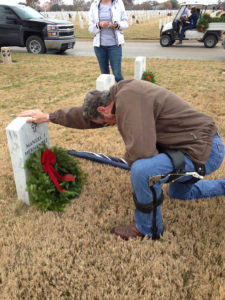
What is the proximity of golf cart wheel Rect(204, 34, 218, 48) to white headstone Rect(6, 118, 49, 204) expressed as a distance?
12146 millimetres

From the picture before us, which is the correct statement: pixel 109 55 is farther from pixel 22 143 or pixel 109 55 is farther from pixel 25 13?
pixel 25 13

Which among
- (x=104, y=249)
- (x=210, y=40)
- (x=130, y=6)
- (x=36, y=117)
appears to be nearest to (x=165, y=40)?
(x=210, y=40)

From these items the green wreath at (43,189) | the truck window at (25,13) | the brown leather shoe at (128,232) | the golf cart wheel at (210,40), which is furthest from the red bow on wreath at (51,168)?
the golf cart wheel at (210,40)

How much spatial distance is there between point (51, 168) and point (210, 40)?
40.9 ft

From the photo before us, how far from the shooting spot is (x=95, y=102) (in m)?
1.93

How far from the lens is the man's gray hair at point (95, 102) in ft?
6.26

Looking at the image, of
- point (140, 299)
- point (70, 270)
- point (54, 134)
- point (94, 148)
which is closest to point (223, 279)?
point (140, 299)

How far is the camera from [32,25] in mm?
10195

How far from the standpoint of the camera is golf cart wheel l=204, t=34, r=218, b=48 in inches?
491

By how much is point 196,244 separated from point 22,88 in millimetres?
5744

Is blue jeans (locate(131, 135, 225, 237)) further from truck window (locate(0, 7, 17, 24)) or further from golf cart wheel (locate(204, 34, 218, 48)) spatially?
golf cart wheel (locate(204, 34, 218, 48))

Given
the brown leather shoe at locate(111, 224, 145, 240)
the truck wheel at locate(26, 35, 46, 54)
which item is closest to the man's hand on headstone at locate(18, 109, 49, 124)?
the brown leather shoe at locate(111, 224, 145, 240)

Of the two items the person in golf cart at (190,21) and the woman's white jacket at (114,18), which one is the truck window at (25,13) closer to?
the person in golf cart at (190,21)

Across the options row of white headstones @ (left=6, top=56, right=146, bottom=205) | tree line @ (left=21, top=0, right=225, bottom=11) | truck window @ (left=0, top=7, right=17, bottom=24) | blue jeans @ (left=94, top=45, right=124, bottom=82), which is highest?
tree line @ (left=21, top=0, right=225, bottom=11)
